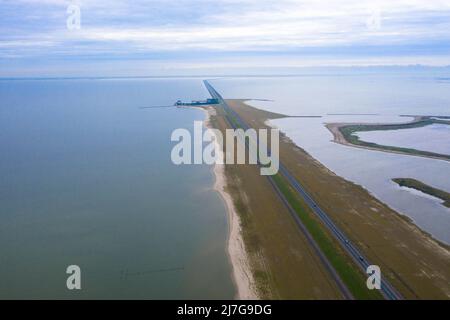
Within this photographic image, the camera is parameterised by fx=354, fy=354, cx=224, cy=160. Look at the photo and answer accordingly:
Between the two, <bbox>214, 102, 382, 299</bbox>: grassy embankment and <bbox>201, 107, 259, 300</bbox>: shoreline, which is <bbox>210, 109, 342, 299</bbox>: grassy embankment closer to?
<bbox>201, 107, 259, 300</bbox>: shoreline

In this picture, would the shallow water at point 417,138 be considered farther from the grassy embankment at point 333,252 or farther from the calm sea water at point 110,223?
the calm sea water at point 110,223

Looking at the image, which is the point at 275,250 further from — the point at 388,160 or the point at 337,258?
the point at 388,160

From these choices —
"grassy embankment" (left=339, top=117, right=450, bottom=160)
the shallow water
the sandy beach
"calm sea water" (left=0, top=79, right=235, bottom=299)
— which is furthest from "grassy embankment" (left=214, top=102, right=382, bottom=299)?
the shallow water

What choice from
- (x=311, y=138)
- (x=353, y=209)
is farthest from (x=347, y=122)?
(x=353, y=209)

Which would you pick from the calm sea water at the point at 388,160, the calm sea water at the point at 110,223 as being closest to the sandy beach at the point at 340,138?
the calm sea water at the point at 388,160

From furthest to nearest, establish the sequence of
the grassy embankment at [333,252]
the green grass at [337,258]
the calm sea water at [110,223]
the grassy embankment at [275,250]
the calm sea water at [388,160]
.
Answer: the calm sea water at [388,160], the calm sea water at [110,223], the grassy embankment at [275,250], the grassy embankment at [333,252], the green grass at [337,258]

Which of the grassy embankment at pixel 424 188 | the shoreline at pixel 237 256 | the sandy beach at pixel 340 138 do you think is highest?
the sandy beach at pixel 340 138

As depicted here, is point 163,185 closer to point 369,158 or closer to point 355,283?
point 355,283
